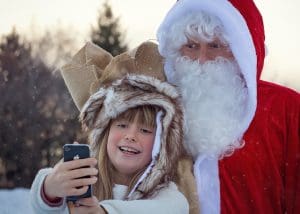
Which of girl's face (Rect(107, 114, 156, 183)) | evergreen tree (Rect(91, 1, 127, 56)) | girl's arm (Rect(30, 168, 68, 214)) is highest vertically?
girl's face (Rect(107, 114, 156, 183))

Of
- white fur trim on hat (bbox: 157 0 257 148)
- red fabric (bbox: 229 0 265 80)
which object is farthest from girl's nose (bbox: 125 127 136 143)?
red fabric (bbox: 229 0 265 80)

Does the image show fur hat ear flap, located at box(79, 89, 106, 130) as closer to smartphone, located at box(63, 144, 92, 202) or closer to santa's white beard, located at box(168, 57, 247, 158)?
santa's white beard, located at box(168, 57, 247, 158)

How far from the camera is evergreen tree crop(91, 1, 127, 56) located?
18.4 metres

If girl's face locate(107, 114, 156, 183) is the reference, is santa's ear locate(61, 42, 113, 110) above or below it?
above

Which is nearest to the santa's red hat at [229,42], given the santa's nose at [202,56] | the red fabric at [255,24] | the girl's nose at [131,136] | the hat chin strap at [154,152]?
the red fabric at [255,24]

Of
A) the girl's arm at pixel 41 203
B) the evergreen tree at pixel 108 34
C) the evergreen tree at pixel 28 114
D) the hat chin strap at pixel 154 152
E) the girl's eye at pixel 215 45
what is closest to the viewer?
the girl's arm at pixel 41 203

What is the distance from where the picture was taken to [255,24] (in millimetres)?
3109

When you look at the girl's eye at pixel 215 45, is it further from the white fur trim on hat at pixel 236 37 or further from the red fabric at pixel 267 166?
the red fabric at pixel 267 166

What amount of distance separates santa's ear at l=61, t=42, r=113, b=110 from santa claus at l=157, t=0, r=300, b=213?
0.32 meters

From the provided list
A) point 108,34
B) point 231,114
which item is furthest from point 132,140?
point 108,34

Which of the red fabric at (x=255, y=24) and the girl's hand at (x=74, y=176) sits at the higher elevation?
the red fabric at (x=255, y=24)

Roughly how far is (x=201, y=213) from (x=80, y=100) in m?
0.81

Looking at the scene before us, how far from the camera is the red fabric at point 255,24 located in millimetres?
3080

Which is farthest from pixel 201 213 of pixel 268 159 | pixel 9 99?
pixel 9 99
